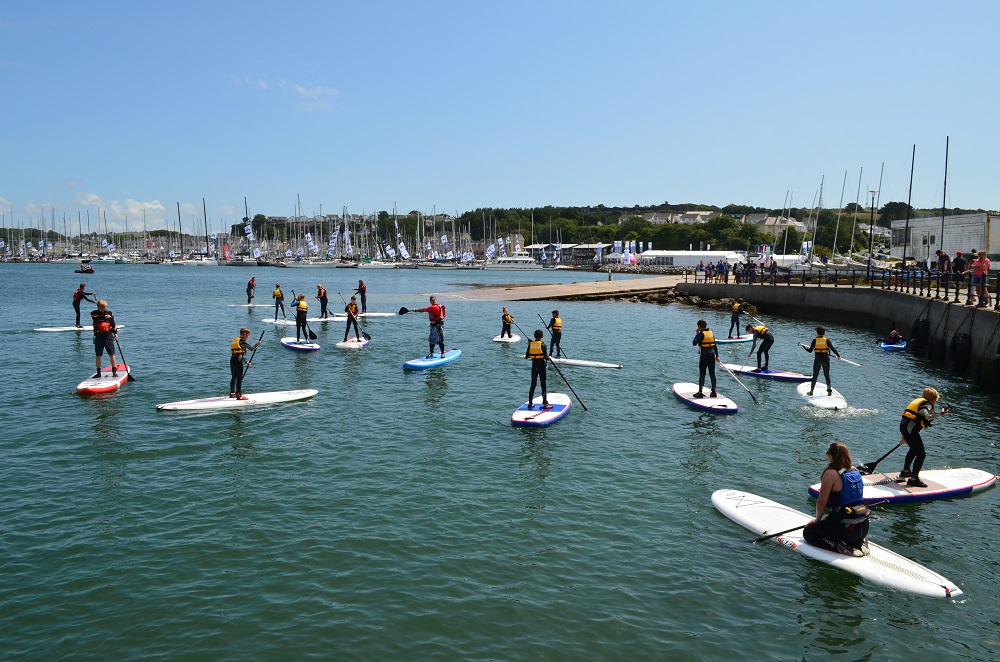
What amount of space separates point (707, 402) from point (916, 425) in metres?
7.23

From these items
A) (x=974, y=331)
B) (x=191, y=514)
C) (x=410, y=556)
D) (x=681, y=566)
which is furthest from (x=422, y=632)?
(x=974, y=331)

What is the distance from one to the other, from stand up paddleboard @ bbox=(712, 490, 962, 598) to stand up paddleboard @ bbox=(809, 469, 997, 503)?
152cm

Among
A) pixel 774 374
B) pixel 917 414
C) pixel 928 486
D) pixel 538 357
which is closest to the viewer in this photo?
pixel 917 414

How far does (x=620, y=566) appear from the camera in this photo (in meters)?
10.2

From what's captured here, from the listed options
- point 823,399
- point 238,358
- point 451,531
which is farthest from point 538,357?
point 823,399

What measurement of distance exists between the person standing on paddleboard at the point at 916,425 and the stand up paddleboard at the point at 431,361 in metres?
16.7

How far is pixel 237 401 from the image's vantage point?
64.0 ft

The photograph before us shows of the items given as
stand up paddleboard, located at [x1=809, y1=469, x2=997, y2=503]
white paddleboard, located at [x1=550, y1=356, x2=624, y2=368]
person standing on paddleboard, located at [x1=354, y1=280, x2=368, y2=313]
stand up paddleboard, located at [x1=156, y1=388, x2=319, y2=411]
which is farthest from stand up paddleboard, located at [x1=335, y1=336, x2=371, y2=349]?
stand up paddleboard, located at [x1=809, y1=469, x2=997, y2=503]

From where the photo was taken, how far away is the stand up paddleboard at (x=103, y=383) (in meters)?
21.0

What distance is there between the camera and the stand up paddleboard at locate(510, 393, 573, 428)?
17.6 meters

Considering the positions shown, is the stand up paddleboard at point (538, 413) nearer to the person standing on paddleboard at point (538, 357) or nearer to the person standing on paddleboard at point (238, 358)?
the person standing on paddleboard at point (538, 357)

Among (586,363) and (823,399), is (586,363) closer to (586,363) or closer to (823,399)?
(586,363)

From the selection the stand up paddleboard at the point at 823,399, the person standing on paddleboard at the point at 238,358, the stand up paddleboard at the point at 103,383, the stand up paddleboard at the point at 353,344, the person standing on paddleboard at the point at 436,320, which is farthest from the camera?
the stand up paddleboard at the point at 353,344

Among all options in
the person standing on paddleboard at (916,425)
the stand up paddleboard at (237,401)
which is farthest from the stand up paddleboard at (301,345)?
the person standing on paddleboard at (916,425)
